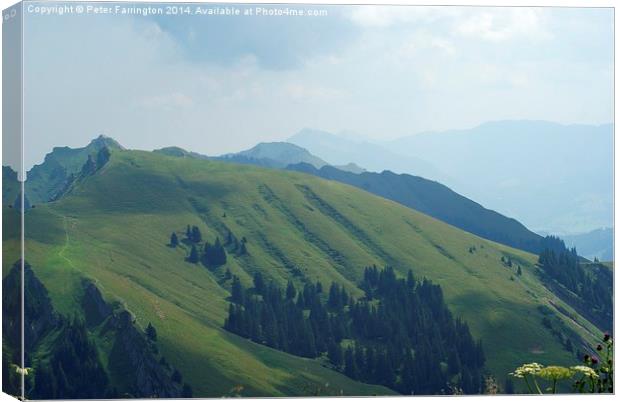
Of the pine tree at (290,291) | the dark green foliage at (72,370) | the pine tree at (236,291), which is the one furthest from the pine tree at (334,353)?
the dark green foliage at (72,370)

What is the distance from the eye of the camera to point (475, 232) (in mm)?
47188

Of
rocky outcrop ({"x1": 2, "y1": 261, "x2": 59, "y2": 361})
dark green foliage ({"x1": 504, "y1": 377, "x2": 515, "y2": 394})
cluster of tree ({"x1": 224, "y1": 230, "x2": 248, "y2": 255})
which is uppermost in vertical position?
cluster of tree ({"x1": 224, "y1": 230, "x2": 248, "y2": 255})

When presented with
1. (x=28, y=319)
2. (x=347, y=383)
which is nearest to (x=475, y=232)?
(x=347, y=383)

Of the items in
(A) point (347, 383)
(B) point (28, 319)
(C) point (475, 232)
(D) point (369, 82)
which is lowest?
(A) point (347, 383)

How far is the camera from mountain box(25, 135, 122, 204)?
3870 centimetres

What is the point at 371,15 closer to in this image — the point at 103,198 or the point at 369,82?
the point at 369,82

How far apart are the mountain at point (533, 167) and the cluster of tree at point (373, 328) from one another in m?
4.77

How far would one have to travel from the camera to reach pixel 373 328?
44.5m

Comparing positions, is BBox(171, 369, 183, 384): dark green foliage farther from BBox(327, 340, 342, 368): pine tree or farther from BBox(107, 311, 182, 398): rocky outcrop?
BBox(327, 340, 342, 368): pine tree

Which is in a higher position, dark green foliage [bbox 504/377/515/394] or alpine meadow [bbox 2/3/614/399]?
alpine meadow [bbox 2/3/614/399]

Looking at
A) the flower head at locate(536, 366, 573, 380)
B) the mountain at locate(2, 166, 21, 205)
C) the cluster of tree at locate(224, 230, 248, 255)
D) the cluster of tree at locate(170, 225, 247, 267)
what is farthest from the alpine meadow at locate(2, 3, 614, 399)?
the flower head at locate(536, 366, 573, 380)

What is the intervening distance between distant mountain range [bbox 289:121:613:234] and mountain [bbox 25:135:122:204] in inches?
292

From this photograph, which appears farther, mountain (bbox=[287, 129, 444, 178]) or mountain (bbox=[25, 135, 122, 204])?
mountain (bbox=[287, 129, 444, 178])

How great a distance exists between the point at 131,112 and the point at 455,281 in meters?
15.8
